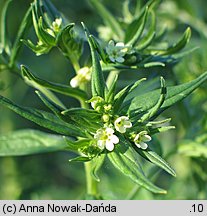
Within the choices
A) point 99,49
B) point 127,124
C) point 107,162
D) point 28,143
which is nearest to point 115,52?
point 99,49

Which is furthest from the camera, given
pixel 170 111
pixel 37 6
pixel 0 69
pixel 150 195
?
pixel 170 111

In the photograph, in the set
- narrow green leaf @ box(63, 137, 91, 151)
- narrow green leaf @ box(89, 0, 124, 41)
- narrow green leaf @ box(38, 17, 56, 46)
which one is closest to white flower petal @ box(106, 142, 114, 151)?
narrow green leaf @ box(63, 137, 91, 151)

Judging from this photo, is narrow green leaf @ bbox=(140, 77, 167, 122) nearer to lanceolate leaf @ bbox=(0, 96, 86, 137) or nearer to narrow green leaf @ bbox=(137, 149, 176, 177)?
narrow green leaf @ bbox=(137, 149, 176, 177)

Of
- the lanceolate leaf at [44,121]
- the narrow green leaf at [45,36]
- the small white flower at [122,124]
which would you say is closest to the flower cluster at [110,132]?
the small white flower at [122,124]

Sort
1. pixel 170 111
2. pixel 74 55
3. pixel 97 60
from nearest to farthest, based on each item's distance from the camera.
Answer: pixel 97 60 < pixel 74 55 < pixel 170 111

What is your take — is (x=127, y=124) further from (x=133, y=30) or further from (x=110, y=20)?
(x=110, y=20)
